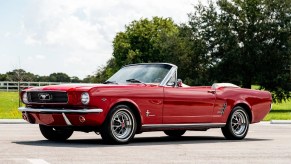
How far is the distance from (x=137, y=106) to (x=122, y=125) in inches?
18.0

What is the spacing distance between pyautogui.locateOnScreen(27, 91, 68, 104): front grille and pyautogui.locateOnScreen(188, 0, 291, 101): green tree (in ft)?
104

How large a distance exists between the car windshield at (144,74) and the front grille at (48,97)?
1.58m

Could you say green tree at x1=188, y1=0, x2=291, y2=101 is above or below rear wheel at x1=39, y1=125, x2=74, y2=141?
above

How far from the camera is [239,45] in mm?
44438

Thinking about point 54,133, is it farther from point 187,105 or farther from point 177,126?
point 187,105

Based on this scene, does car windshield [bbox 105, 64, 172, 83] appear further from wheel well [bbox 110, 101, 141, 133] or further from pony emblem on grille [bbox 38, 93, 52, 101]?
pony emblem on grille [bbox 38, 93, 52, 101]

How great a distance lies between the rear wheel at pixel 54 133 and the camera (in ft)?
43.4

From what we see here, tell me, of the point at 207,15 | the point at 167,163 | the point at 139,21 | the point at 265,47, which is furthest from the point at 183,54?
the point at 167,163

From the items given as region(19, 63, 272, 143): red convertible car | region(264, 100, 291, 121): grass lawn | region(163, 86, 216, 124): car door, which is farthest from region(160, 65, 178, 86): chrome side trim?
region(264, 100, 291, 121): grass lawn

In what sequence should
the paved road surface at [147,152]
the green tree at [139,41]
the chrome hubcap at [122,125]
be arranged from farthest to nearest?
the green tree at [139,41], the chrome hubcap at [122,125], the paved road surface at [147,152]

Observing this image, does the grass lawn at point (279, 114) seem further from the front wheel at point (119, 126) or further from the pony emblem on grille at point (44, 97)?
the pony emblem on grille at point (44, 97)

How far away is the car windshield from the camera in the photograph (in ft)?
43.3

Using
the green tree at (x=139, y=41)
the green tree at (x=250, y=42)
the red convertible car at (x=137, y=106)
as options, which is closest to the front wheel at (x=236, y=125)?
the red convertible car at (x=137, y=106)

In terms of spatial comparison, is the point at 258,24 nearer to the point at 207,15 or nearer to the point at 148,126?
the point at 207,15
